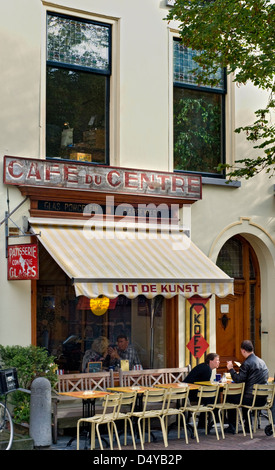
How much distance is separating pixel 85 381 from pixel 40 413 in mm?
1880

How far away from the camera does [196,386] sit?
14.7 meters

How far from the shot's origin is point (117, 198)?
1591 cm

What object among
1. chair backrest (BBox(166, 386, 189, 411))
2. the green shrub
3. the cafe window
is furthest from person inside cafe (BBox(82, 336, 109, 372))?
chair backrest (BBox(166, 386, 189, 411))

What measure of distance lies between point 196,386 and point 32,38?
6.96 m

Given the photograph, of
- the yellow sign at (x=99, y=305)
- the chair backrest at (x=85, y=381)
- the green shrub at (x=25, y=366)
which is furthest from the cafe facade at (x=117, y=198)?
the chair backrest at (x=85, y=381)

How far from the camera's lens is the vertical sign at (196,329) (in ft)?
54.6

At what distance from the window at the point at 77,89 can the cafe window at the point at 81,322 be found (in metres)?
2.15

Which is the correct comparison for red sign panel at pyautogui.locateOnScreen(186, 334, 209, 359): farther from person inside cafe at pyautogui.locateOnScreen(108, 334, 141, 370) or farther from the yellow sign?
the yellow sign

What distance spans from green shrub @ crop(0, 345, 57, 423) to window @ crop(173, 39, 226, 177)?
16.9 ft

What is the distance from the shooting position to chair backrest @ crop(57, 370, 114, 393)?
14457 mm

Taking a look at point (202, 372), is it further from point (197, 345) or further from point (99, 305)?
point (99, 305)
